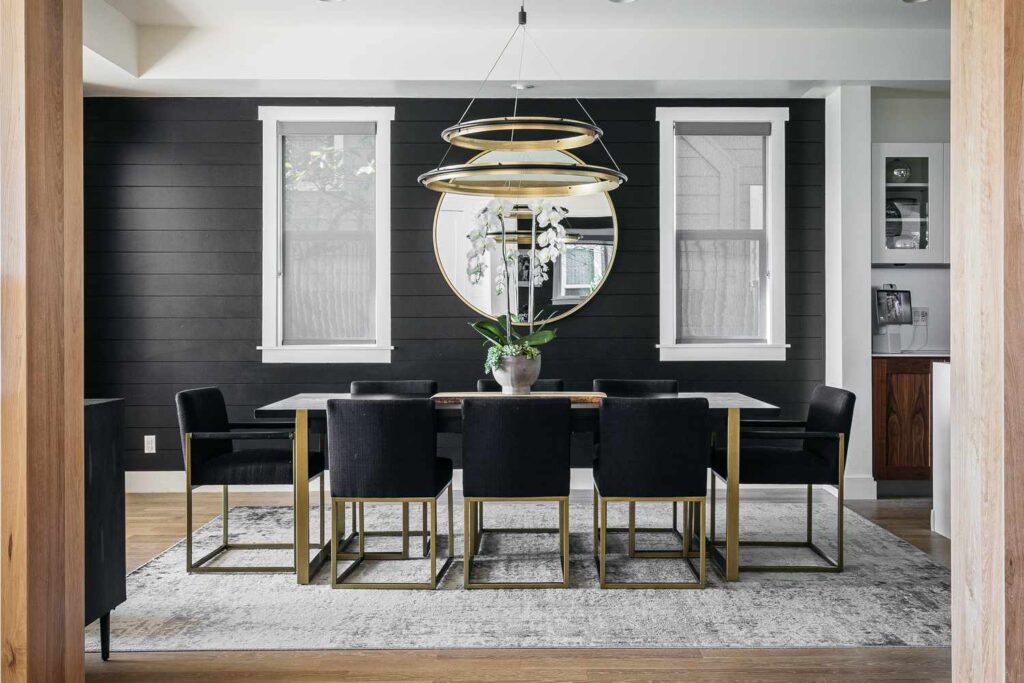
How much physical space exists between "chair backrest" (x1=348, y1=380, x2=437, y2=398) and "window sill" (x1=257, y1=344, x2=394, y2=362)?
969mm

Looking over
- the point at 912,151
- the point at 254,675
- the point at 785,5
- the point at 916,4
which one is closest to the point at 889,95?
the point at 912,151

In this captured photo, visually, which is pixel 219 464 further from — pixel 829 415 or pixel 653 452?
pixel 829 415

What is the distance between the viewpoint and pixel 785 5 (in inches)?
179

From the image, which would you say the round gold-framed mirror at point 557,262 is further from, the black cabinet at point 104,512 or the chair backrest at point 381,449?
the black cabinet at point 104,512

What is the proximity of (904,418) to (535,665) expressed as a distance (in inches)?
143

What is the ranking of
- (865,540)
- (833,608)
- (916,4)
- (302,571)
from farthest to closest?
(916,4), (865,540), (302,571), (833,608)

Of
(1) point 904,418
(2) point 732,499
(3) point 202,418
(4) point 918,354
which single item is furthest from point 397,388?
(4) point 918,354

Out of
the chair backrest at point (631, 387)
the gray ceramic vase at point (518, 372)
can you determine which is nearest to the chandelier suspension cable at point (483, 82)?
the gray ceramic vase at point (518, 372)

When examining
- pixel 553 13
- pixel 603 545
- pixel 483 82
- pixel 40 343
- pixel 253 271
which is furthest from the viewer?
pixel 253 271

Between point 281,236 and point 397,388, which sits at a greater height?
point 281,236

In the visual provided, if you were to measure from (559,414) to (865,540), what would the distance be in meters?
1.99

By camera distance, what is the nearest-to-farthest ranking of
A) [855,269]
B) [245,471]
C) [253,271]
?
[245,471] → [855,269] → [253,271]

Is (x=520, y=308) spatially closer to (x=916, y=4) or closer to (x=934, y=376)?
(x=934, y=376)

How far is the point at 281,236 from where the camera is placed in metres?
5.26
